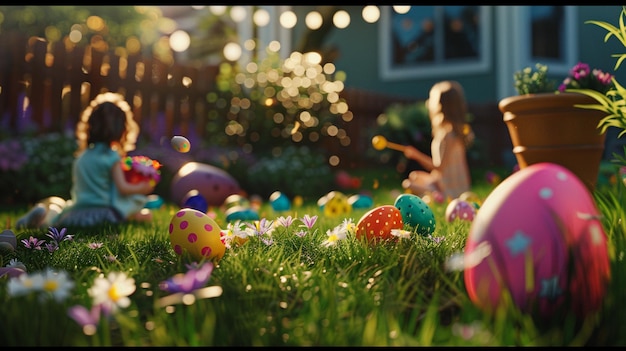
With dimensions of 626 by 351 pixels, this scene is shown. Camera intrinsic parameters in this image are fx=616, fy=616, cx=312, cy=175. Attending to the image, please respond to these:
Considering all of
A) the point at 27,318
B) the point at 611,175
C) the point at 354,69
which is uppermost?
the point at 354,69

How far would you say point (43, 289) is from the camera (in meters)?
1.71

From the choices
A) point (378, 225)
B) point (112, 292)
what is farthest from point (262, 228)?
point (112, 292)

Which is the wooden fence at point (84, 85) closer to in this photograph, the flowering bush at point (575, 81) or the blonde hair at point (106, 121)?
the blonde hair at point (106, 121)

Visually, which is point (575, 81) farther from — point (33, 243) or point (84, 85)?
point (84, 85)

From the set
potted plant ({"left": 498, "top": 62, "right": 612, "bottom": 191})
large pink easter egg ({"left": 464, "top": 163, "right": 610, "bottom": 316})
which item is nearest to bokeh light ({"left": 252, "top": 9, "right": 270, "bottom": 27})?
potted plant ({"left": 498, "top": 62, "right": 612, "bottom": 191})

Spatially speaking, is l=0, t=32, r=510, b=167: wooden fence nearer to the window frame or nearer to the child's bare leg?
the child's bare leg

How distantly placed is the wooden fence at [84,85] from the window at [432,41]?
14.0 ft

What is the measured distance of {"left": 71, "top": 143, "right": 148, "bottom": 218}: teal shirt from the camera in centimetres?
477

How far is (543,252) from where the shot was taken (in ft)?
5.67

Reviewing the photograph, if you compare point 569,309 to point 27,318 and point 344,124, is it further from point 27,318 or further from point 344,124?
point 344,124

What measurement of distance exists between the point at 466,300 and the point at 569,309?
29 cm

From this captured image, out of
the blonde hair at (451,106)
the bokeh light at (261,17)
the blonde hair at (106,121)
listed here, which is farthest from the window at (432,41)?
the blonde hair at (106,121)
